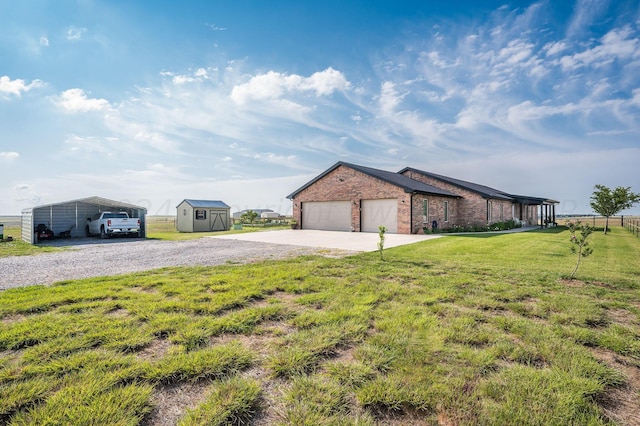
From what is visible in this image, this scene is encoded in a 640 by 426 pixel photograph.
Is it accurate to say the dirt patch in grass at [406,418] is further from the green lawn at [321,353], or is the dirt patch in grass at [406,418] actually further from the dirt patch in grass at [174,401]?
the dirt patch in grass at [174,401]

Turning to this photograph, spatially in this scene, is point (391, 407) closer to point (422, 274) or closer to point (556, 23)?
point (422, 274)

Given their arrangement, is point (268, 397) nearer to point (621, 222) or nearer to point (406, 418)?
point (406, 418)

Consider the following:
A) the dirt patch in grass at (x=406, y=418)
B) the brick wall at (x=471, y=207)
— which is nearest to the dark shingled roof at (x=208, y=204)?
the brick wall at (x=471, y=207)

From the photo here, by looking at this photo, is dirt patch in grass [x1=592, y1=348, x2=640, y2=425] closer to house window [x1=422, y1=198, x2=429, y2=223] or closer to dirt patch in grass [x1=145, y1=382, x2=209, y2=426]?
dirt patch in grass [x1=145, y1=382, x2=209, y2=426]

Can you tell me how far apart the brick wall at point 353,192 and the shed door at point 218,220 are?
8.32 meters

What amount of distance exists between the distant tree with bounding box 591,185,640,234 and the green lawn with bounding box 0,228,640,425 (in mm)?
22305

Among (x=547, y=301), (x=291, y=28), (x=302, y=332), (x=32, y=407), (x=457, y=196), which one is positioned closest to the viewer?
(x=32, y=407)

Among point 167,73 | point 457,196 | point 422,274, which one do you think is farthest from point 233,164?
point 422,274

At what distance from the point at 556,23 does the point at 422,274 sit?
497 inches

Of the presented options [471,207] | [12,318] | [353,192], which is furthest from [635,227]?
[12,318]

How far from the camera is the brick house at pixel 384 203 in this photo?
62.8 feet

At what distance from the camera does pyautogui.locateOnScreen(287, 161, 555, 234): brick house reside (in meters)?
19.2

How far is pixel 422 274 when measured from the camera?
6.62 meters

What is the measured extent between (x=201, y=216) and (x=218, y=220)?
6.18 ft
